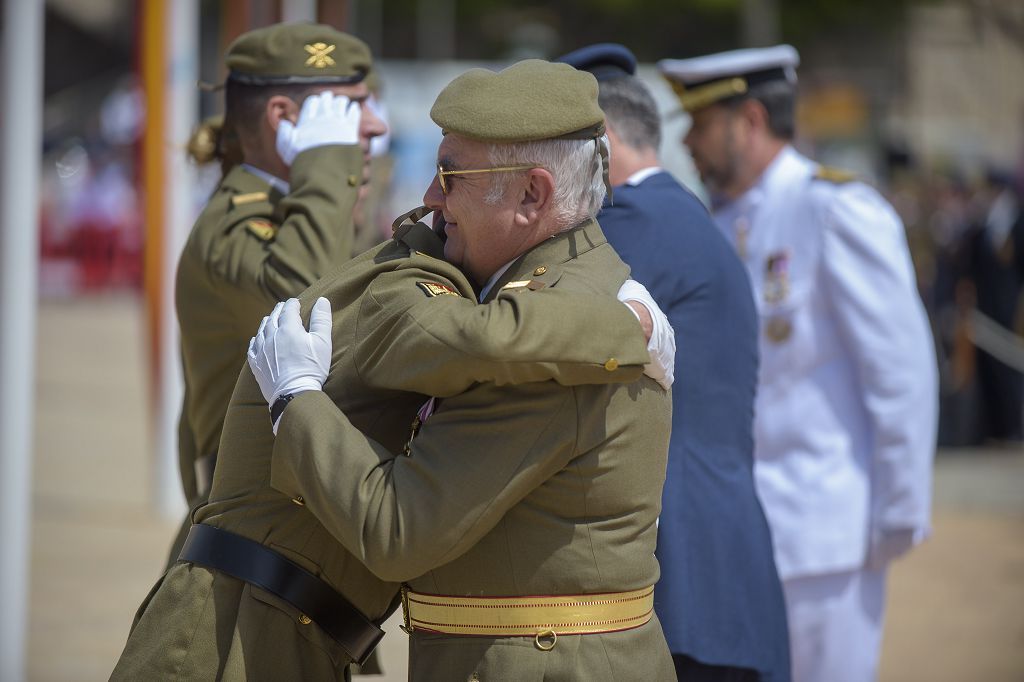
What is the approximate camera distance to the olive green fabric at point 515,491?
1.97 meters

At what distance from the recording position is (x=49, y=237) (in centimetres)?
2608

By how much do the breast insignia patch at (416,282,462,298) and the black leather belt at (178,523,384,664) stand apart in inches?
20.0

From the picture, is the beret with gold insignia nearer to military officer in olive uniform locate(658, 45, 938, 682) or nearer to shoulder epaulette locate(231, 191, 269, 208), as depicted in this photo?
military officer in olive uniform locate(658, 45, 938, 682)

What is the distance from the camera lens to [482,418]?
198 cm

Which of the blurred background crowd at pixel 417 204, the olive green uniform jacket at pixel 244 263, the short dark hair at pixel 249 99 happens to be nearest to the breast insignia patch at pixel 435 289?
the olive green uniform jacket at pixel 244 263

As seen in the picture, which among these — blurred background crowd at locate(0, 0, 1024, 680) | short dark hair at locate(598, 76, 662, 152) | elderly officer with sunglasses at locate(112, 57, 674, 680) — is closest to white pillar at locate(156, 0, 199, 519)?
blurred background crowd at locate(0, 0, 1024, 680)

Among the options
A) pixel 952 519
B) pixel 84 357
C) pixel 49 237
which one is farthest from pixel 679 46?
pixel 952 519

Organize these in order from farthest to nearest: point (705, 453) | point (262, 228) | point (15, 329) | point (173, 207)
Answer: point (173, 207) → point (15, 329) → point (262, 228) → point (705, 453)

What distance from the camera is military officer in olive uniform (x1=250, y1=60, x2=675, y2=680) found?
6.48 ft

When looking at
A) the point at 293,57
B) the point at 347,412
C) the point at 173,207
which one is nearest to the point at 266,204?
the point at 293,57

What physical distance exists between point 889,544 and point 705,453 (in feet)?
3.41

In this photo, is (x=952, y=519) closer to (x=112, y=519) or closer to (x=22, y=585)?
(x=112, y=519)

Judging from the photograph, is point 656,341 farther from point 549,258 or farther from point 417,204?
point 417,204

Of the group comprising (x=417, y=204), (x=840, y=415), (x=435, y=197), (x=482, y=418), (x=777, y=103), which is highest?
(x=777, y=103)
